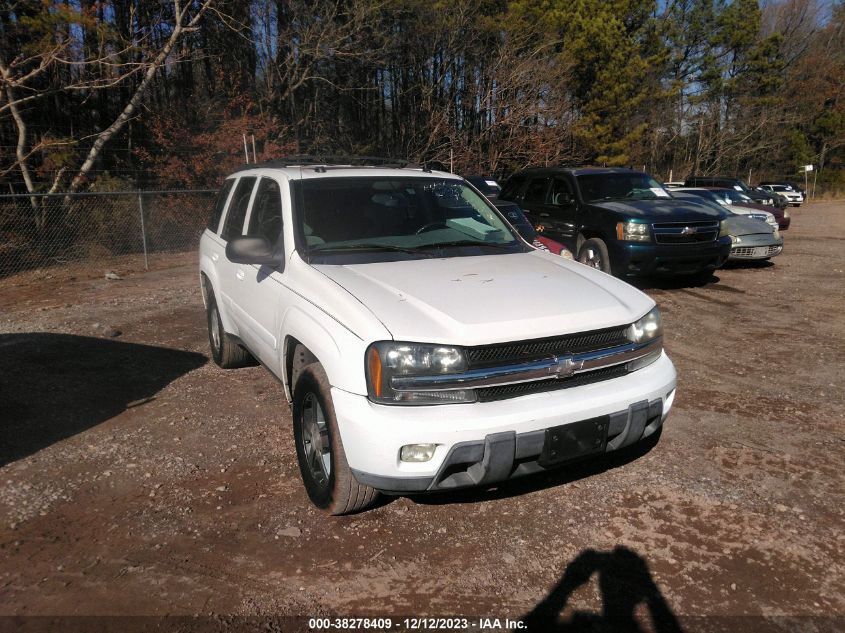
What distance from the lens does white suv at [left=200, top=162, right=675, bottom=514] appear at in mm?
2822

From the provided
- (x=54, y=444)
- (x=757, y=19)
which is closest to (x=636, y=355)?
(x=54, y=444)

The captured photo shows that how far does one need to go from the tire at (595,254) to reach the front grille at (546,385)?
5847 mm

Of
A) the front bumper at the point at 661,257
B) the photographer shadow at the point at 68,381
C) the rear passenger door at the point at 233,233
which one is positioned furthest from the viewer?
the front bumper at the point at 661,257

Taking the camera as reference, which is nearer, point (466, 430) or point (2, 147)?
point (466, 430)

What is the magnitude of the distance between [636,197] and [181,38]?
42.7ft

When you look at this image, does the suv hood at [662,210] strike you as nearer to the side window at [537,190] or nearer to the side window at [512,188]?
the side window at [537,190]

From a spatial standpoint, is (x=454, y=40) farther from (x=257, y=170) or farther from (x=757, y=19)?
(x=757, y=19)

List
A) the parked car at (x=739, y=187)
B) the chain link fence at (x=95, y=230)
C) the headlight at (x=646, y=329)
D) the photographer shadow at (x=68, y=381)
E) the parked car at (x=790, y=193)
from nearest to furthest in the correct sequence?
→ the headlight at (x=646, y=329) → the photographer shadow at (x=68, y=381) → the chain link fence at (x=95, y=230) → the parked car at (x=739, y=187) → the parked car at (x=790, y=193)

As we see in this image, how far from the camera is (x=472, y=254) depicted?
405 cm

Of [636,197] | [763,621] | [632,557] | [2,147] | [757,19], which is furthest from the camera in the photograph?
[757,19]

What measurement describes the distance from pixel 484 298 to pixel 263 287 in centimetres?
165

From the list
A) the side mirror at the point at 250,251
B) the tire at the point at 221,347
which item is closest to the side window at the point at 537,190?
the tire at the point at 221,347

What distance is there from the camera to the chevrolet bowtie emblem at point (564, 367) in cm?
300

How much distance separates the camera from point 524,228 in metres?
6.70
